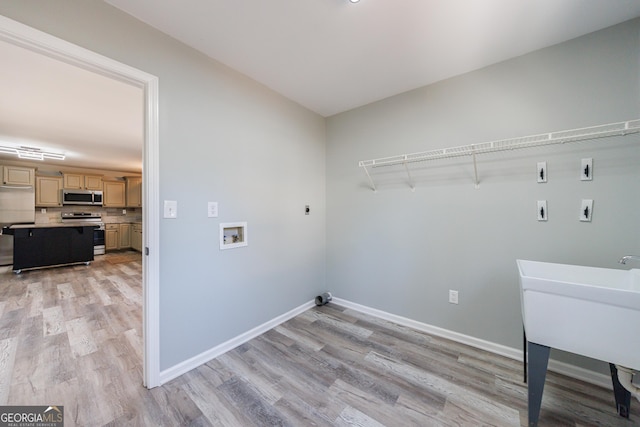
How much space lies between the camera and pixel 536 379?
3.84ft

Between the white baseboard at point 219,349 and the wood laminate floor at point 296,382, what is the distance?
56 millimetres

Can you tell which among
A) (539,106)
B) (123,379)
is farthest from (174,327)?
(539,106)

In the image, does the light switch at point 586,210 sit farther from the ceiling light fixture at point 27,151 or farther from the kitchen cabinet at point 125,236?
the kitchen cabinet at point 125,236

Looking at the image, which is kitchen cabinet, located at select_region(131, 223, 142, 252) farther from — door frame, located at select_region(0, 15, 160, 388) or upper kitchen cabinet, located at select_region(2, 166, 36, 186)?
door frame, located at select_region(0, 15, 160, 388)

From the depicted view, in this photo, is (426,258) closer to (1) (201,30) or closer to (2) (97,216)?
(1) (201,30)

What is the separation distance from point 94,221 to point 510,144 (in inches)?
344

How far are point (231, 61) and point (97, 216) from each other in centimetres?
711

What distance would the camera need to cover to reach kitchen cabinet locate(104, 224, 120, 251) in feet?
21.1

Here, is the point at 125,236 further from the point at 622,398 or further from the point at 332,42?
the point at 622,398

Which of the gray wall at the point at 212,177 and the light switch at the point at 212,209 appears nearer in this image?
the gray wall at the point at 212,177

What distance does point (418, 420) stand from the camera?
132 centimetres

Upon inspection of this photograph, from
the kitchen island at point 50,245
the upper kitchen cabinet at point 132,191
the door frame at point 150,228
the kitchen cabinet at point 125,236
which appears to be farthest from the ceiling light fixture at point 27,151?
the door frame at point 150,228

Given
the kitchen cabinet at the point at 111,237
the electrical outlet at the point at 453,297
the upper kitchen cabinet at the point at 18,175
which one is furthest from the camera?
the kitchen cabinet at the point at 111,237

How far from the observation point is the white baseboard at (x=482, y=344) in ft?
5.19
